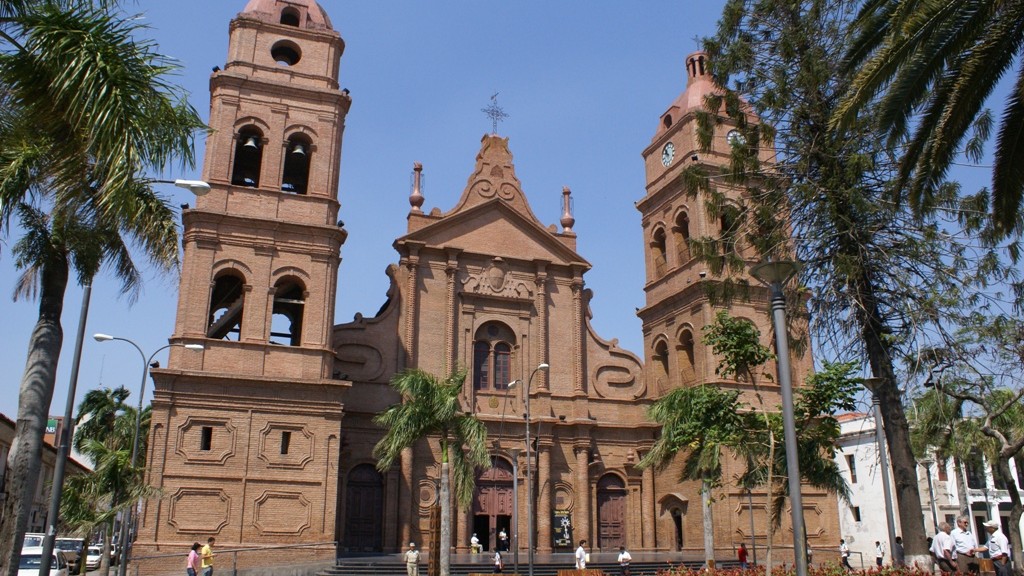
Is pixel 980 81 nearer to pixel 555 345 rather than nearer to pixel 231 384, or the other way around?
pixel 231 384

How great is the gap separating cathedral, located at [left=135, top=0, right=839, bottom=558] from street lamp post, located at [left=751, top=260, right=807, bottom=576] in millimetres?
15671

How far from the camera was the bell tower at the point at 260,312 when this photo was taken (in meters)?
27.6

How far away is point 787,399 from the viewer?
12.4 m

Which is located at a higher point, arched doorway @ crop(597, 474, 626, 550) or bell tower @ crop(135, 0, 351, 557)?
bell tower @ crop(135, 0, 351, 557)

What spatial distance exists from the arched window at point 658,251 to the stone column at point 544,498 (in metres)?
10.2

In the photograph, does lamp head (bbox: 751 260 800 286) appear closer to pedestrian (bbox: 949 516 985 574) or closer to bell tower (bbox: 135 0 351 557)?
pedestrian (bbox: 949 516 985 574)

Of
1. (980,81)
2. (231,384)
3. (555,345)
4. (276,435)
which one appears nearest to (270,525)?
(276,435)

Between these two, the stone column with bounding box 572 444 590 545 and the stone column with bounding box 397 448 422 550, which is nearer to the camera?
the stone column with bounding box 397 448 422 550

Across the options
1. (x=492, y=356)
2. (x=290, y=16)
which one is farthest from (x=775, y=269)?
(x=290, y=16)

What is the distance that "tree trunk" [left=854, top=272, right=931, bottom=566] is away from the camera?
15.9 meters

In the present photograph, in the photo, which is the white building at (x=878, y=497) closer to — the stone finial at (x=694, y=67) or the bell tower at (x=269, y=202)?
the stone finial at (x=694, y=67)

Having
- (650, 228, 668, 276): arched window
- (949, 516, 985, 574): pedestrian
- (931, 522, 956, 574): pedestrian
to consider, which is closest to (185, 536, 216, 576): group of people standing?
(931, 522, 956, 574): pedestrian

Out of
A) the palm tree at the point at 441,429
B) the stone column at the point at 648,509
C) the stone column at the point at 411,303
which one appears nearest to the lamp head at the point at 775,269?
the palm tree at the point at 441,429

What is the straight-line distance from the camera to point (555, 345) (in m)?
36.5
